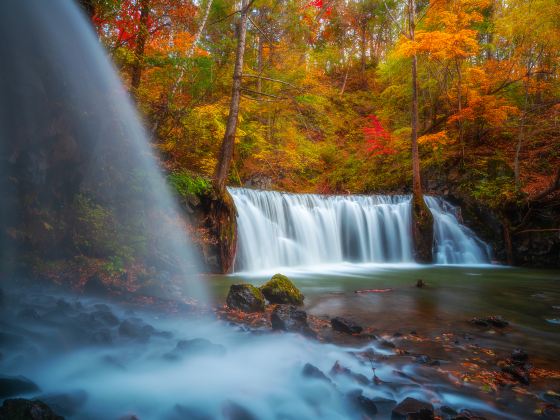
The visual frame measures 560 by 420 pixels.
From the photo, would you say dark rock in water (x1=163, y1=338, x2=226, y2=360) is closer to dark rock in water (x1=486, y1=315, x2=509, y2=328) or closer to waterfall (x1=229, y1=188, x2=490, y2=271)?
dark rock in water (x1=486, y1=315, x2=509, y2=328)

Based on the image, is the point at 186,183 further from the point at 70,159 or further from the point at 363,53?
the point at 363,53

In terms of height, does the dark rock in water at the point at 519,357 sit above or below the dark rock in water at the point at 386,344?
below

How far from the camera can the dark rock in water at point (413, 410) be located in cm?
259

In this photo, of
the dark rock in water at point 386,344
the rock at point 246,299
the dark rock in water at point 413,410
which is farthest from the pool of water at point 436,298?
the dark rock in water at point 413,410

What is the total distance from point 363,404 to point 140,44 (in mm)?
10358

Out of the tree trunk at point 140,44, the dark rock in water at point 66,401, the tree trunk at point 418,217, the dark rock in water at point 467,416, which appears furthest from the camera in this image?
the tree trunk at point 418,217

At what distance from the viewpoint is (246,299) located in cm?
560

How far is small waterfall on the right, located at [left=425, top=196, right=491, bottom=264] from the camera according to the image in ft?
46.8

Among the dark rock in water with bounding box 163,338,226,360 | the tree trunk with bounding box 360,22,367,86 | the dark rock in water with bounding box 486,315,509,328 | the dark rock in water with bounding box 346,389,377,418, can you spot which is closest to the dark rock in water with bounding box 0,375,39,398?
the dark rock in water with bounding box 163,338,226,360

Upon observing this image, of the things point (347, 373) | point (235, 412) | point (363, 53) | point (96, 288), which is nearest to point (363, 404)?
point (347, 373)

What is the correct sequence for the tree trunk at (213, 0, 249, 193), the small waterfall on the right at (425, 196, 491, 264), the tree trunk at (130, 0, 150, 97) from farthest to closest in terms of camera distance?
the small waterfall on the right at (425, 196, 491, 264)
the tree trunk at (213, 0, 249, 193)
the tree trunk at (130, 0, 150, 97)

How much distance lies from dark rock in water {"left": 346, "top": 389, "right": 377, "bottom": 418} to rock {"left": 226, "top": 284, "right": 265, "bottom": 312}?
2.69 metres

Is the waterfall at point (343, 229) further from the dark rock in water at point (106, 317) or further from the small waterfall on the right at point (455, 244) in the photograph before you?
the dark rock in water at point (106, 317)

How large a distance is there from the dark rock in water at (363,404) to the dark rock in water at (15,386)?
288cm
